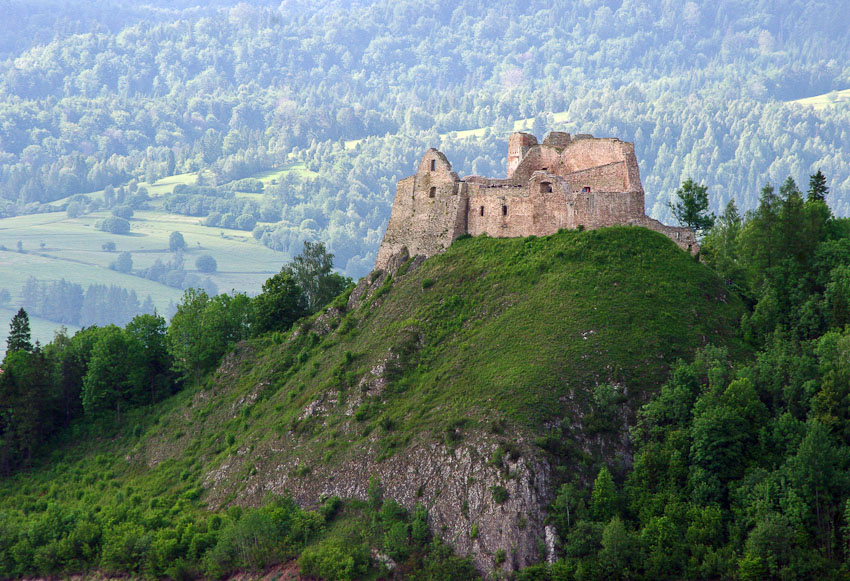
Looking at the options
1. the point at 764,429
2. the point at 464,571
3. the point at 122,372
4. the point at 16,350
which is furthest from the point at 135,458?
the point at 764,429

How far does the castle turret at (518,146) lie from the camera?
118m

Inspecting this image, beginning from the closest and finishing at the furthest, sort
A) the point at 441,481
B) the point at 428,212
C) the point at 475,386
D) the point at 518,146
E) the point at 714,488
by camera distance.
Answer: the point at 714,488, the point at 441,481, the point at 475,386, the point at 428,212, the point at 518,146

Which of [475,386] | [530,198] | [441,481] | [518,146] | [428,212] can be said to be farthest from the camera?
[518,146]

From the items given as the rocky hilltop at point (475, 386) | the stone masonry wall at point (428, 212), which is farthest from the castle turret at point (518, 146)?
the rocky hilltop at point (475, 386)

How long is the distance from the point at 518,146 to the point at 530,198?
1247 cm

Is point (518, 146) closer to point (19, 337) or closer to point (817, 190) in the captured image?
point (817, 190)

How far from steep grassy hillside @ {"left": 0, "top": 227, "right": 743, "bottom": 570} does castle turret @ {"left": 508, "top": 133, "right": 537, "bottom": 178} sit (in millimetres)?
11689

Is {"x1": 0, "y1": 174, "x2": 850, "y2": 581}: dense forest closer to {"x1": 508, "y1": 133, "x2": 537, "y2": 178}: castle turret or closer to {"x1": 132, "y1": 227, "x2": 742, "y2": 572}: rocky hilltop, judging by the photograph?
{"x1": 132, "y1": 227, "x2": 742, "y2": 572}: rocky hilltop

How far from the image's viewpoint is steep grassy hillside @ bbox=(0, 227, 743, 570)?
8744 cm

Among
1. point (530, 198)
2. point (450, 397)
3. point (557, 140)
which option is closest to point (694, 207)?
point (557, 140)

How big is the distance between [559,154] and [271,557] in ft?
150

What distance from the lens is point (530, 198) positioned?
106938mm

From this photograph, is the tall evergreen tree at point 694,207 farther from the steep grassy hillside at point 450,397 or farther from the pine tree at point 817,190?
the steep grassy hillside at point 450,397

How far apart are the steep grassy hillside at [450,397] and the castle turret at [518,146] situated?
11.7 m
